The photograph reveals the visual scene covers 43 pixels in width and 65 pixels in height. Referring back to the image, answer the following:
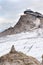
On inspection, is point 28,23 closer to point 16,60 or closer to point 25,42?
point 25,42

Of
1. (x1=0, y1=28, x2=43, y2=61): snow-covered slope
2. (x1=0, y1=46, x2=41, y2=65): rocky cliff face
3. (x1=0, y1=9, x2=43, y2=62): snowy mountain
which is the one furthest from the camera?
(x1=0, y1=9, x2=43, y2=62): snowy mountain

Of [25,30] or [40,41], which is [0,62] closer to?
[40,41]

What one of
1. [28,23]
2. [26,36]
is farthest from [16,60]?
[28,23]

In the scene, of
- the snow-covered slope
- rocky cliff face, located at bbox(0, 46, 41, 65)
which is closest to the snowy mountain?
the snow-covered slope

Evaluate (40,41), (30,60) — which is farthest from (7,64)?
(40,41)

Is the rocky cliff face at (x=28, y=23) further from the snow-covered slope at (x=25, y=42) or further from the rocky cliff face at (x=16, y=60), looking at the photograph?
the rocky cliff face at (x=16, y=60)

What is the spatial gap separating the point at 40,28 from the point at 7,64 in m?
27.4

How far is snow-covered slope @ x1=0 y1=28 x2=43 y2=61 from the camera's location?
935 inches

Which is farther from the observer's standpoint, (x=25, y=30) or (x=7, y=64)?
(x=25, y=30)

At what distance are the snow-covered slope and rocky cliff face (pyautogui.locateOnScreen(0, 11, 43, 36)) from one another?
1.83 m

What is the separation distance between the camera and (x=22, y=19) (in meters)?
34.0

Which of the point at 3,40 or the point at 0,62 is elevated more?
the point at 0,62

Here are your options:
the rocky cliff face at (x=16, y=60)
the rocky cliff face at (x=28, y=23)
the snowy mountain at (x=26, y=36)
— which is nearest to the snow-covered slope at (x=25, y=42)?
the snowy mountain at (x=26, y=36)

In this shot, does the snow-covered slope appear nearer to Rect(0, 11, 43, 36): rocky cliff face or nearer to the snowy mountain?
the snowy mountain
